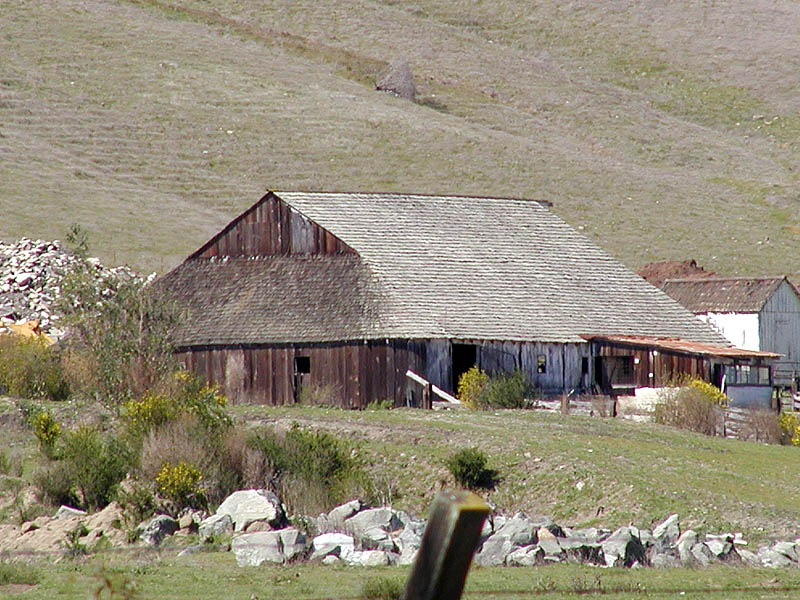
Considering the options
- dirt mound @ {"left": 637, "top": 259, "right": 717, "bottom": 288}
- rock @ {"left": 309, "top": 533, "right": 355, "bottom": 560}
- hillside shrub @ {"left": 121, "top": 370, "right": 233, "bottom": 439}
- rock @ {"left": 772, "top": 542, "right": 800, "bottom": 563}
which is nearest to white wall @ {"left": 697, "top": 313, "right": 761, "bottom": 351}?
dirt mound @ {"left": 637, "top": 259, "right": 717, "bottom": 288}

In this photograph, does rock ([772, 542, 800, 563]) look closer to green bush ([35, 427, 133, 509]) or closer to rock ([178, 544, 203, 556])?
rock ([178, 544, 203, 556])

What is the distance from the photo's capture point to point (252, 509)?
79.4 feet

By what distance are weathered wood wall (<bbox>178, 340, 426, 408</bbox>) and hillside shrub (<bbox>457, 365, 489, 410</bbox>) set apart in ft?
3.92

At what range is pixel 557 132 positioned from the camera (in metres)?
105

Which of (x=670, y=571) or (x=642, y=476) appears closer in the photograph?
(x=670, y=571)

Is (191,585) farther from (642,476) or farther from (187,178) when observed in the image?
(187,178)

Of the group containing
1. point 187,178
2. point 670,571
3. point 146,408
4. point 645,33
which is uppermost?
point 645,33

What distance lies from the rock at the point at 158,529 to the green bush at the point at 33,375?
1473 cm

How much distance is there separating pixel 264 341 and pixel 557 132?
221ft

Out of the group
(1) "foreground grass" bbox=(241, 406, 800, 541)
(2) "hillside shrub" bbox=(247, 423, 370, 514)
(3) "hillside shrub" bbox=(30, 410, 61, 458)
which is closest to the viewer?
(1) "foreground grass" bbox=(241, 406, 800, 541)

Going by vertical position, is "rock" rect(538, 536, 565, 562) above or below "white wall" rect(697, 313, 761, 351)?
below

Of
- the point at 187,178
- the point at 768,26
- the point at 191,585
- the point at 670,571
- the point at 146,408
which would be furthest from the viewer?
the point at 768,26

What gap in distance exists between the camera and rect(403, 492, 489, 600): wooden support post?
5844 mm

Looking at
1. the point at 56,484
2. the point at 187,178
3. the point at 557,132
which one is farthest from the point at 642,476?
the point at 557,132
